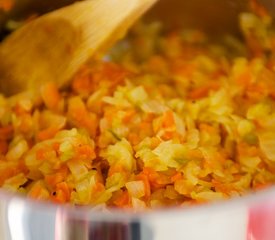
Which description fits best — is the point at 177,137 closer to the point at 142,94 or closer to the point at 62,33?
the point at 142,94

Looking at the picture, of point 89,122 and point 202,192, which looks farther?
point 89,122

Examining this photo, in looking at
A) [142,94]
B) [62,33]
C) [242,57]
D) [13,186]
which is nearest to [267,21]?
[242,57]

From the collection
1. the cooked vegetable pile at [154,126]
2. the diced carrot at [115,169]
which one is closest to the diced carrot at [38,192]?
the cooked vegetable pile at [154,126]

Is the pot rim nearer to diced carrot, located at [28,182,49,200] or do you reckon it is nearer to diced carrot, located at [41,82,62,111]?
diced carrot, located at [28,182,49,200]

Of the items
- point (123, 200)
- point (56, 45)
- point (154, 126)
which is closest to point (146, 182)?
point (123, 200)

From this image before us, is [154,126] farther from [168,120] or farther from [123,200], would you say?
[123,200]

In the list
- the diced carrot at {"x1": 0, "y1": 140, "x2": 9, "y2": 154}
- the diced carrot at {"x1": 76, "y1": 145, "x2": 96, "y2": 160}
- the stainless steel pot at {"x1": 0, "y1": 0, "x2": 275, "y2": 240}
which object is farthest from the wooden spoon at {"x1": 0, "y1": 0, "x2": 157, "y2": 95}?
the stainless steel pot at {"x1": 0, "y1": 0, "x2": 275, "y2": 240}
